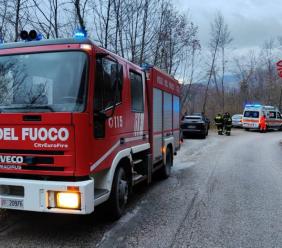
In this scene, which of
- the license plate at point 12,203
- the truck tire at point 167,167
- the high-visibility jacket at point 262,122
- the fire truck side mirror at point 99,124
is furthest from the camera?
the high-visibility jacket at point 262,122

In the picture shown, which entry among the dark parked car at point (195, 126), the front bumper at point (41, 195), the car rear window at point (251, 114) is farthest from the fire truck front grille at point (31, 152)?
the car rear window at point (251, 114)

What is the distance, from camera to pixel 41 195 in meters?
4.59

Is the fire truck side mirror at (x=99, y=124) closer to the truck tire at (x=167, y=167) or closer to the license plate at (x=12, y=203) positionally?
the license plate at (x=12, y=203)

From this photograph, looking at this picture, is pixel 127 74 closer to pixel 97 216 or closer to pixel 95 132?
pixel 95 132

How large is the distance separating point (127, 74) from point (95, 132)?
1.77 meters

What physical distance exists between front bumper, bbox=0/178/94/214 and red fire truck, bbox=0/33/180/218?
0.01m

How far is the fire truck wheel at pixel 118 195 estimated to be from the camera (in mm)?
5629

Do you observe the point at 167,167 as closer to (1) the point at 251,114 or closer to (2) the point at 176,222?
(2) the point at 176,222

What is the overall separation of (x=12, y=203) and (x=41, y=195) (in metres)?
0.43

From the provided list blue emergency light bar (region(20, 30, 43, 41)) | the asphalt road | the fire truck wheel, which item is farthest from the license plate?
blue emergency light bar (region(20, 30, 43, 41))

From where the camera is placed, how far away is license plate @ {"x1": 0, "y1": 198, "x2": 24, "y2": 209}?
4.68m

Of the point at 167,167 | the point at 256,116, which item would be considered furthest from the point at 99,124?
the point at 256,116

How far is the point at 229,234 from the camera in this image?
17.3ft

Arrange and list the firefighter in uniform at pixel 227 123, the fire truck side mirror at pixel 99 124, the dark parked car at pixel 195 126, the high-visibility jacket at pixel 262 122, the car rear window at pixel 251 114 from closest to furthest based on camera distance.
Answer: the fire truck side mirror at pixel 99 124 → the dark parked car at pixel 195 126 → the firefighter in uniform at pixel 227 123 → the high-visibility jacket at pixel 262 122 → the car rear window at pixel 251 114
